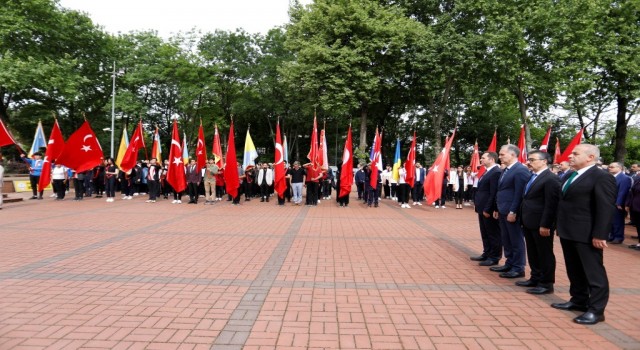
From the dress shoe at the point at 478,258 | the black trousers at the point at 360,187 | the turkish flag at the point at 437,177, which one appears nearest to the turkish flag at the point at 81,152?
the black trousers at the point at 360,187

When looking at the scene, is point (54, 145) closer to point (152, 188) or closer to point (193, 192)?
point (152, 188)

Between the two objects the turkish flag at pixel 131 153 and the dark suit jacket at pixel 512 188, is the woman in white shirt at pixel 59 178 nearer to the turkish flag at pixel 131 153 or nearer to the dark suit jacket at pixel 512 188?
the turkish flag at pixel 131 153

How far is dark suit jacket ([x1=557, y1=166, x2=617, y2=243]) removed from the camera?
4289 mm

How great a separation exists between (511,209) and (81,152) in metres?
14.8

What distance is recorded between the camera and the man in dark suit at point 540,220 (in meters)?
5.10

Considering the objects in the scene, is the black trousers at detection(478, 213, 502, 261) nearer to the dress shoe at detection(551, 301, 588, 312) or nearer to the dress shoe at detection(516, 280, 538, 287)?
the dress shoe at detection(516, 280, 538, 287)

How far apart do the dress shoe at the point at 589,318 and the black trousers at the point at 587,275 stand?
50mm

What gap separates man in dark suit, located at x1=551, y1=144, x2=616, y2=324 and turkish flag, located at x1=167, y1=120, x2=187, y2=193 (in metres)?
14.3

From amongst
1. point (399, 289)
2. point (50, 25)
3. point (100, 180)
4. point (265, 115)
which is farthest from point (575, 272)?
point (265, 115)

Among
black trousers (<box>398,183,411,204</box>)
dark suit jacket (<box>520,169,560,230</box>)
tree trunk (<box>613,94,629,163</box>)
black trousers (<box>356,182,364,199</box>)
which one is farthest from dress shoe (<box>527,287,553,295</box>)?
tree trunk (<box>613,94,629,163</box>)

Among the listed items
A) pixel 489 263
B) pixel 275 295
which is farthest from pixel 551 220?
pixel 275 295

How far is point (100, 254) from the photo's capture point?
6.93 metres

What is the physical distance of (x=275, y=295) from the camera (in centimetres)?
492

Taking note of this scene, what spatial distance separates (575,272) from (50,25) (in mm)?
33963
